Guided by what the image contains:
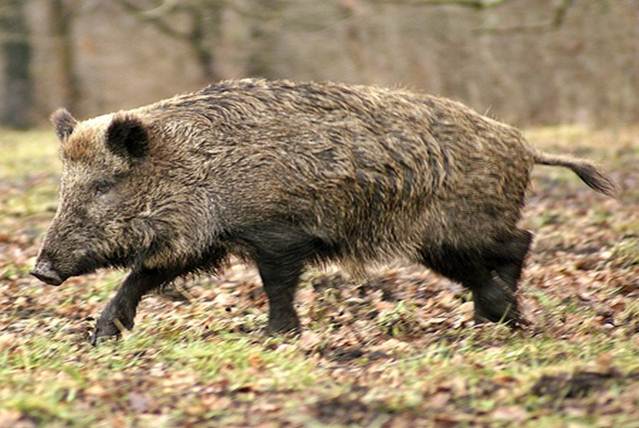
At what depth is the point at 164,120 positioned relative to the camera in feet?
22.8

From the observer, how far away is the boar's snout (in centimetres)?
655

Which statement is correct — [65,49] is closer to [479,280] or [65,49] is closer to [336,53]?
[336,53]

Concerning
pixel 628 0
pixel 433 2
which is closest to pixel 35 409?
pixel 433 2

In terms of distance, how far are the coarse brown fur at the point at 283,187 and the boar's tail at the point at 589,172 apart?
1.38 feet

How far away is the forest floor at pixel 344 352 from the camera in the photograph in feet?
16.1

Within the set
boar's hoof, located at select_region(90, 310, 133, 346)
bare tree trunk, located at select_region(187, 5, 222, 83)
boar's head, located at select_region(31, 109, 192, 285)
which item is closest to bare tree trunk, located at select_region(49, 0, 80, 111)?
bare tree trunk, located at select_region(187, 5, 222, 83)

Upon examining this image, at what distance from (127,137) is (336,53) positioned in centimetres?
1770

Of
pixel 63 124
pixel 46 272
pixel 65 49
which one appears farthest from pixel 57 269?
pixel 65 49

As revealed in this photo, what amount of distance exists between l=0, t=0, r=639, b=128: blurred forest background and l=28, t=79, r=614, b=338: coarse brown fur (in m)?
8.96

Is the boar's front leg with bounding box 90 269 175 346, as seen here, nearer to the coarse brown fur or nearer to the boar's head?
the coarse brown fur

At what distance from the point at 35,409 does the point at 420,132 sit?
3071mm

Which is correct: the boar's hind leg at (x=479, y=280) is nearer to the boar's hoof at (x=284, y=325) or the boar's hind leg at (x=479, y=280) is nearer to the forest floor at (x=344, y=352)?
the forest floor at (x=344, y=352)

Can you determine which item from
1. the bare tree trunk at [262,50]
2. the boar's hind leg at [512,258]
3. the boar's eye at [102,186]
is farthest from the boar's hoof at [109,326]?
the bare tree trunk at [262,50]

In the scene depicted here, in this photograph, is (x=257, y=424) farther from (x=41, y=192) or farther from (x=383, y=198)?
(x=41, y=192)
